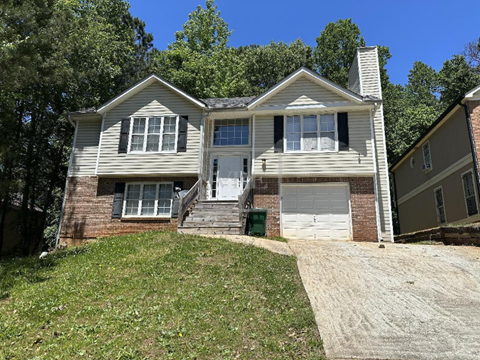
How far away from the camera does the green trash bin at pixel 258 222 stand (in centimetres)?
1316

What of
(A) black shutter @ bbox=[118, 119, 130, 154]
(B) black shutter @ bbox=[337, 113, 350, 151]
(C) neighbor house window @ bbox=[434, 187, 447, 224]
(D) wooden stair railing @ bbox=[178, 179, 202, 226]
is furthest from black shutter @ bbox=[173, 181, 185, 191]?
(C) neighbor house window @ bbox=[434, 187, 447, 224]

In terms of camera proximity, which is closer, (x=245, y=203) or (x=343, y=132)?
(x=245, y=203)

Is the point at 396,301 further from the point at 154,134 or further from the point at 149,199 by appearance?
the point at 154,134

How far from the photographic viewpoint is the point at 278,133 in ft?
48.2

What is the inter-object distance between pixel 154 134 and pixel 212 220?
497cm

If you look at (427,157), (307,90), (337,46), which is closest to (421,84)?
(337,46)

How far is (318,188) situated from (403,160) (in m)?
10.3

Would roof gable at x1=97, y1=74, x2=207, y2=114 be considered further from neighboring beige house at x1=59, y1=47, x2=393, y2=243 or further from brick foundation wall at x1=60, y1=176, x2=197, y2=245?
brick foundation wall at x1=60, y1=176, x2=197, y2=245

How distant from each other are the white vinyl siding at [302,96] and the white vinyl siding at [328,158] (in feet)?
3.40

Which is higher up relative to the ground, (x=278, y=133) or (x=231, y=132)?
(x=231, y=132)

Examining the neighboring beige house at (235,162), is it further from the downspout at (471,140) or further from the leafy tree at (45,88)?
the downspout at (471,140)

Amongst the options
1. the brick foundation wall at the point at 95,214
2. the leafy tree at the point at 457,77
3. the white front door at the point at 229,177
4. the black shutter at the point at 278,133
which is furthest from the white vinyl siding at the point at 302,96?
the leafy tree at the point at 457,77

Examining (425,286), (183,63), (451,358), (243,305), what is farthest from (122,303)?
(183,63)

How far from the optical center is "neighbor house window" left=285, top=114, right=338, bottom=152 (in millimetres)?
14363
